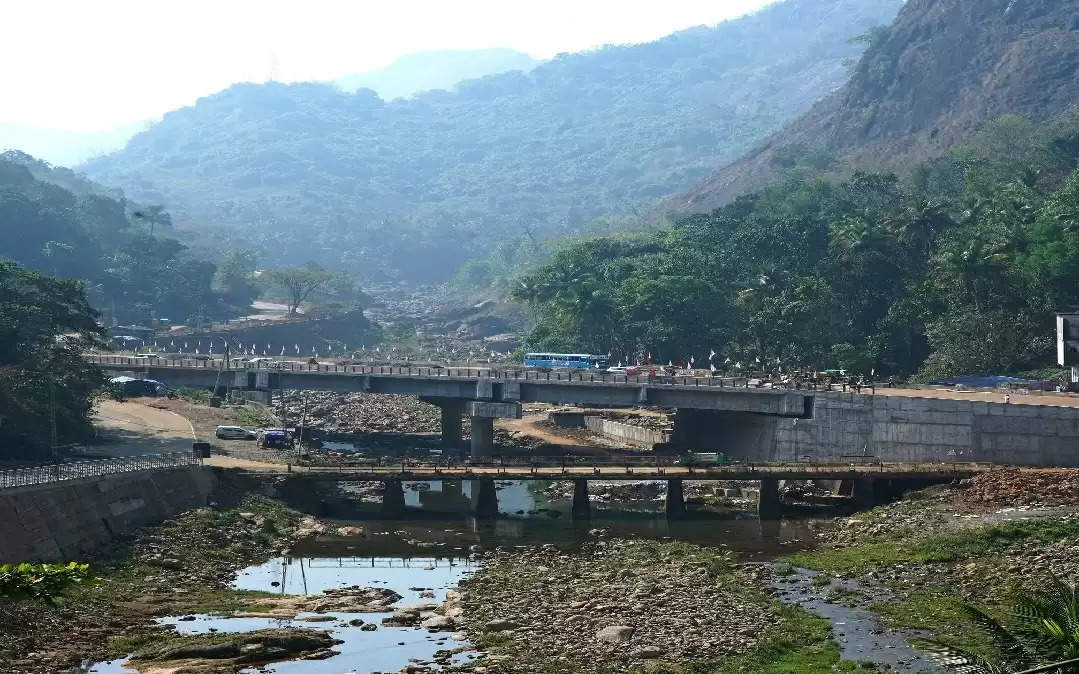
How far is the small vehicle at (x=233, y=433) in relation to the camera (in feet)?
336

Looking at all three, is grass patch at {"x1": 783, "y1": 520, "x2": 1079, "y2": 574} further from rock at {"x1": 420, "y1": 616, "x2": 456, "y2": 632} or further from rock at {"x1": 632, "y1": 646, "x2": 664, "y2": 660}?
rock at {"x1": 420, "y1": 616, "x2": 456, "y2": 632}

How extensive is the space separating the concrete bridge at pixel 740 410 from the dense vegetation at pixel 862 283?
76.3 ft

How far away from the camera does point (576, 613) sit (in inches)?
2194

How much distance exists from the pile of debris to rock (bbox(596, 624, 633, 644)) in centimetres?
2896

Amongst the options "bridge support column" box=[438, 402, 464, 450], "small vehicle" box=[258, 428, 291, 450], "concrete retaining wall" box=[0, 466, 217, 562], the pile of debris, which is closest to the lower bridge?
the pile of debris

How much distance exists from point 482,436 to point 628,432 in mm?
15662

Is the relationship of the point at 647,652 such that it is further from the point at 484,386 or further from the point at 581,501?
the point at 484,386

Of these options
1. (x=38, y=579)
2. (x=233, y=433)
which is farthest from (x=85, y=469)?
(x=38, y=579)

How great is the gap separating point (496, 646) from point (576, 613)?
563cm

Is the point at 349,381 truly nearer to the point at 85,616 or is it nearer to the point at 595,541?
the point at 595,541

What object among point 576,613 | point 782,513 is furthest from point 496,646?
point 782,513

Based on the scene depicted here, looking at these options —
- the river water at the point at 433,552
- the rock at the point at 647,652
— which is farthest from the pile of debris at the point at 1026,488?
the rock at the point at 647,652

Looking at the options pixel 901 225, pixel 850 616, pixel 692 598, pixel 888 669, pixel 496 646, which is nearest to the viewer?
pixel 888 669

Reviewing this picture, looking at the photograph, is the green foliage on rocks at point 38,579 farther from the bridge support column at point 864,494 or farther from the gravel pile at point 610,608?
the bridge support column at point 864,494
